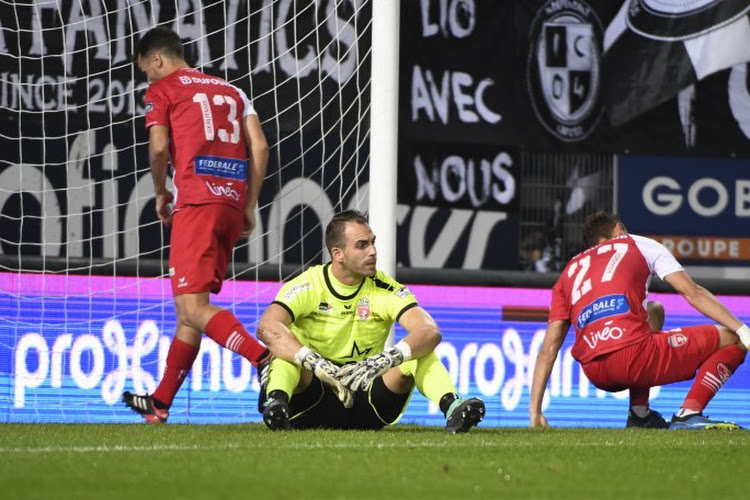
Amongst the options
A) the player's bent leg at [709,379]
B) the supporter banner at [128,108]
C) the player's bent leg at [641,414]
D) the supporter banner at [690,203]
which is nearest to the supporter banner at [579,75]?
the supporter banner at [690,203]

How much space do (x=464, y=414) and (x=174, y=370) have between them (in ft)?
4.75

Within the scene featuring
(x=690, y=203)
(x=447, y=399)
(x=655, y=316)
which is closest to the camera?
(x=447, y=399)

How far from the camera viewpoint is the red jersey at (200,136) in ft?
20.8

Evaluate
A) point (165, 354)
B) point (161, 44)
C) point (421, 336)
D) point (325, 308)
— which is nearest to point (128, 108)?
point (165, 354)

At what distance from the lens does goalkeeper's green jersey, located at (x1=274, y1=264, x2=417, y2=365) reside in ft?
20.2

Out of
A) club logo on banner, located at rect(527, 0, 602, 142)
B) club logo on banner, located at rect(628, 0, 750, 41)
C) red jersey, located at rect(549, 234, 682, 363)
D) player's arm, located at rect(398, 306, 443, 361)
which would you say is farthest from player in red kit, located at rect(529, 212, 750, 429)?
club logo on banner, located at rect(628, 0, 750, 41)

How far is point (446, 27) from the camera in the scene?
34.3 ft

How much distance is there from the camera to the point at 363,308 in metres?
6.16

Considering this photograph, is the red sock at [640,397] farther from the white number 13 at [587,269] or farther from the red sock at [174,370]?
the red sock at [174,370]

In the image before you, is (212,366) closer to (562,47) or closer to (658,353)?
(658,353)

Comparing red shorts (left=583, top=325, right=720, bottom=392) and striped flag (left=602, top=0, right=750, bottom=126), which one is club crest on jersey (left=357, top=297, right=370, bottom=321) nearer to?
red shorts (left=583, top=325, right=720, bottom=392)

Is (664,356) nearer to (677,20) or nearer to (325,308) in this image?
(325,308)

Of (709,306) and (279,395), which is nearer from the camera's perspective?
(279,395)

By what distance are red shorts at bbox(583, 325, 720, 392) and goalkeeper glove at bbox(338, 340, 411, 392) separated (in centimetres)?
144
